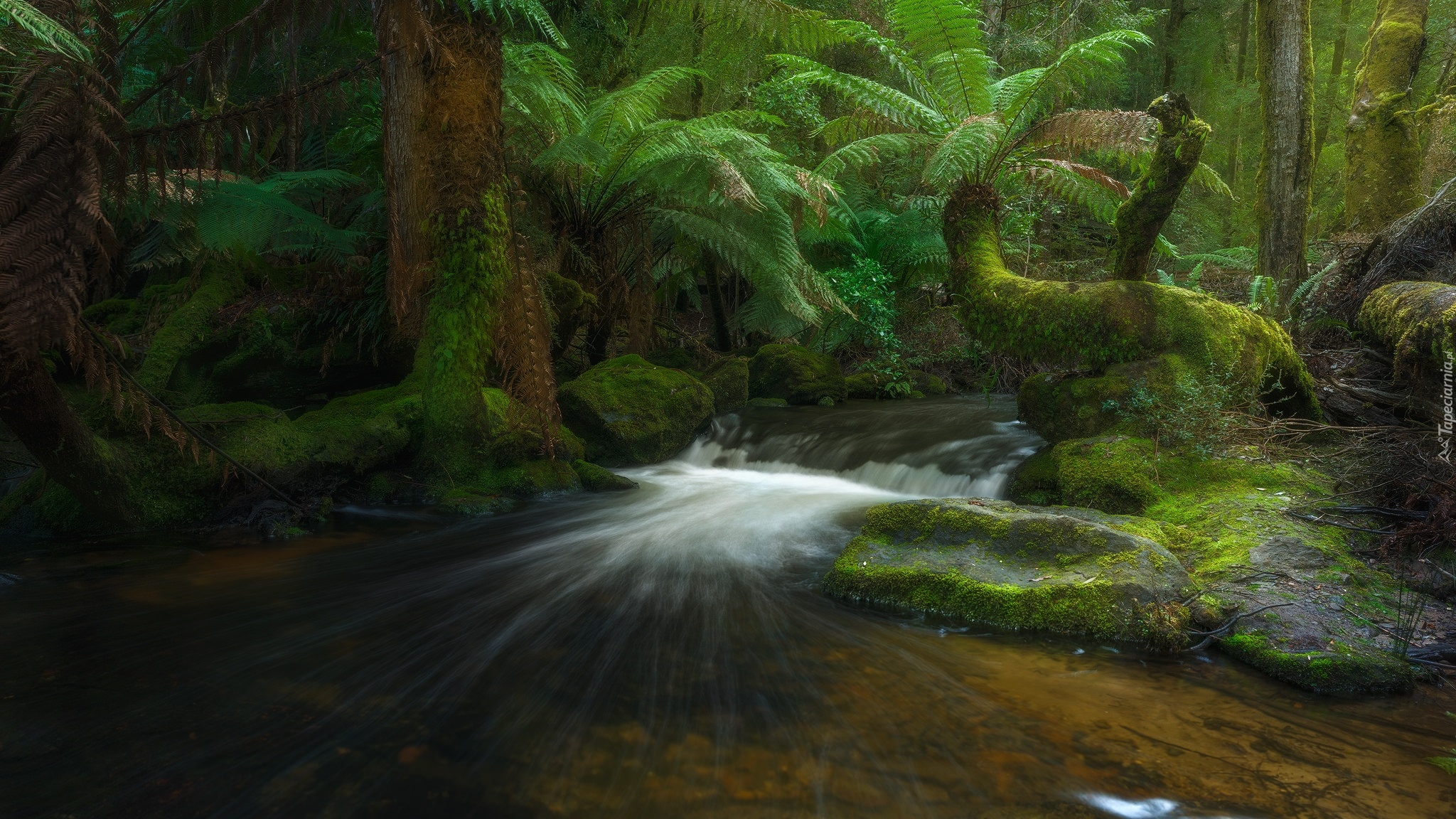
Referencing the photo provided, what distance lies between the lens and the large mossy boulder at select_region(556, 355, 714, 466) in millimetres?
6648

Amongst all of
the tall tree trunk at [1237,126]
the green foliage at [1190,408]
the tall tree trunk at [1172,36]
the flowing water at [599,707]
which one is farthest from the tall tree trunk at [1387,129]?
the tall tree trunk at [1237,126]

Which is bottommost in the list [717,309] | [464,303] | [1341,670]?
[1341,670]

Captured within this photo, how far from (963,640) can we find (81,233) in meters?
3.56

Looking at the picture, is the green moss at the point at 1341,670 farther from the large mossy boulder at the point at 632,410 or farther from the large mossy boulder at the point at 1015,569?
the large mossy boulder at the point at 632,410

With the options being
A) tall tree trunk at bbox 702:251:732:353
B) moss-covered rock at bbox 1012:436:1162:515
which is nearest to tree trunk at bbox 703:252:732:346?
tall tree trunk at bbox 702:251:732:353

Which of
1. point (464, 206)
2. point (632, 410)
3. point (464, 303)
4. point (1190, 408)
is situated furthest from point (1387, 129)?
point (464, 303)

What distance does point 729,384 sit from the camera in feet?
28.2

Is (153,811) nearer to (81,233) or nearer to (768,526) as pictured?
(81,233)

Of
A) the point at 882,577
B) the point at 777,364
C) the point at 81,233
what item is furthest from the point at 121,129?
the point at 777,364

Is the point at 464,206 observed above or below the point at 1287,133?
below

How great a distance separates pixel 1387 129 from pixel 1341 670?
7368 millimetres

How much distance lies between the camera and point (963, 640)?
2920 millimetres

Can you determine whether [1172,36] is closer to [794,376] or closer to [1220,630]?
[794,376]

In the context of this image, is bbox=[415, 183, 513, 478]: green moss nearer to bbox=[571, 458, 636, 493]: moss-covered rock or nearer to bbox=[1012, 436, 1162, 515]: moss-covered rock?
bbox=[571, 458, 636, 493]: moss-covered rock
